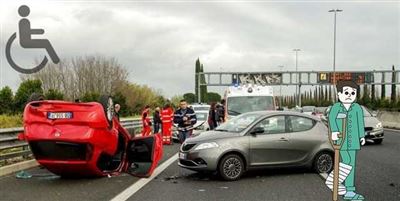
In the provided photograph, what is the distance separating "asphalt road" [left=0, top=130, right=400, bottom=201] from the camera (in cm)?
919

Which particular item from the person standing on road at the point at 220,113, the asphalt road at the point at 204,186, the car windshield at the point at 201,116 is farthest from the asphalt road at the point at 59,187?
the car windshield at the point at 201,116

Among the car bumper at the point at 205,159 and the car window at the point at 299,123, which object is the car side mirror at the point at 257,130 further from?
the car bumper at the point at 205,159

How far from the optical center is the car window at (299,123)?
12.1 metres

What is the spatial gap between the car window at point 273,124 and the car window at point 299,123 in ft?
0.69

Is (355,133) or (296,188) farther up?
(355,133)

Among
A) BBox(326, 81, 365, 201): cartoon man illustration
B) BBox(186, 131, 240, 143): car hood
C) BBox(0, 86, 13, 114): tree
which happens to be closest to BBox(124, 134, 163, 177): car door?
BBox(186, 131, 240, 143): car hood

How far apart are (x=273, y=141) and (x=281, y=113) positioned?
0.77 metres

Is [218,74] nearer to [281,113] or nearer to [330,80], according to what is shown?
[330,80]

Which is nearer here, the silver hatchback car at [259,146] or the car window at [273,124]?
A: the silver hatchback car at [259,146]

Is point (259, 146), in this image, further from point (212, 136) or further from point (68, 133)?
point (68, 133)

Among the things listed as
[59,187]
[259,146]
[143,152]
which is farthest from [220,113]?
[59,187]

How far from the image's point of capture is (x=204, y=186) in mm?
10492

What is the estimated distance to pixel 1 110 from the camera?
33.5 m

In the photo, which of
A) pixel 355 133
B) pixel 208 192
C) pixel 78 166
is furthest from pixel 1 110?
pixel 355 133
